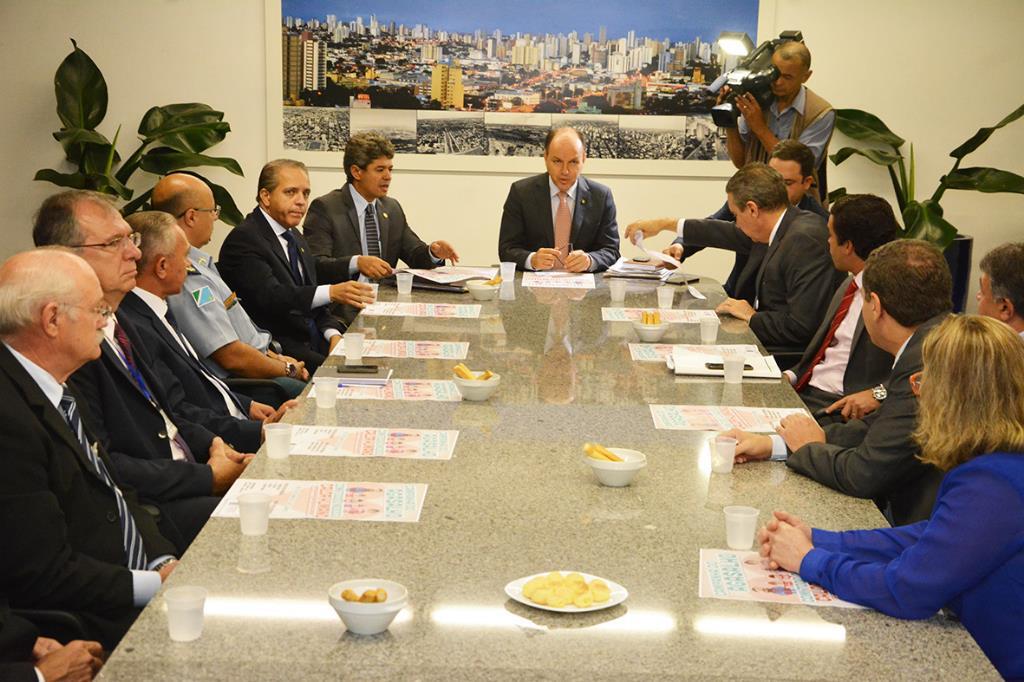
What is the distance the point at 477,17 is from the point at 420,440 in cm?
501

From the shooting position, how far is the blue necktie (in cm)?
252

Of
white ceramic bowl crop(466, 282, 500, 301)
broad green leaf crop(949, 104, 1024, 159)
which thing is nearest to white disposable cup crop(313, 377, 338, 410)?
white ceramic bowl crop(466, 282, 500, 301)

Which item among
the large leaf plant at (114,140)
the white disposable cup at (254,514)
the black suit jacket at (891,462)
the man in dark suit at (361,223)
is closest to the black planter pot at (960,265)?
the man in dark suit at (361,223)

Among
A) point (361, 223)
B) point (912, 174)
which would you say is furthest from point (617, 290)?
point (912, 174)

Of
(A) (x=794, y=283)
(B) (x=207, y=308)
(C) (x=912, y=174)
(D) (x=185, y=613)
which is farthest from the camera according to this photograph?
(C) (x=912, y=174)

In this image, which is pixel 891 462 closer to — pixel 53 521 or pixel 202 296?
pixel 53 521

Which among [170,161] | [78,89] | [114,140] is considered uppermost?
[78,89]

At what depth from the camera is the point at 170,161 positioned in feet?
22.6

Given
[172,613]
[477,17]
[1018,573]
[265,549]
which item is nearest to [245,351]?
[265,549]

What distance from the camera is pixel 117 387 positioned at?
3.00 meters

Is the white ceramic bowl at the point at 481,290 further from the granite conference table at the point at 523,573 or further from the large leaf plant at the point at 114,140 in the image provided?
the large leaf plant at the point at 114,140

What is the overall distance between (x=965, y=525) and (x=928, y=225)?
503 centimetres

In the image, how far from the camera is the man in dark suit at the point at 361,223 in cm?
550

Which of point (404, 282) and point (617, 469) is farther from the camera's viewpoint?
point (404, 282)
